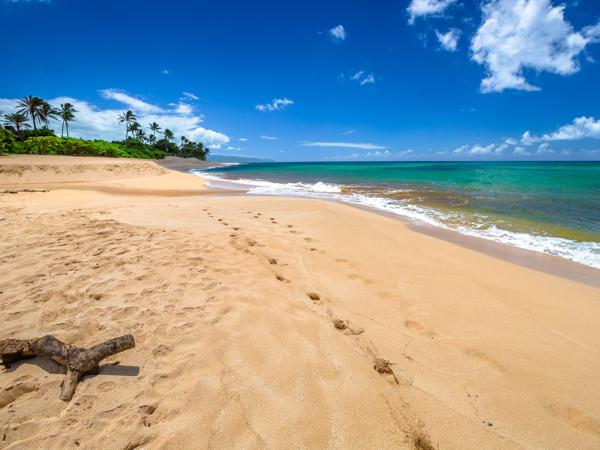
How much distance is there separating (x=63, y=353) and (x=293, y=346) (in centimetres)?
208

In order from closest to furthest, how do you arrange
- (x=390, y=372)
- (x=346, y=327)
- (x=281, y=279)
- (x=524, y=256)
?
(x=390, y=372)
(x=346, y=327)
(x=281, y=279)
(x=524, y=256)

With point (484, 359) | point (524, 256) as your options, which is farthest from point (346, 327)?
point (524, 256)

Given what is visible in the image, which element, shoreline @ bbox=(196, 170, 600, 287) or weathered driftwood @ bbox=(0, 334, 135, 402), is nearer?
weathered driftwood @ bbox=(0, 334, 135, 402)

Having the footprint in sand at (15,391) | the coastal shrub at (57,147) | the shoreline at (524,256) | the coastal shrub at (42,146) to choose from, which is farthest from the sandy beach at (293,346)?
the coastal shrub at (57,147)

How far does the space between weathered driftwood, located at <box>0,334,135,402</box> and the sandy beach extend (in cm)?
9

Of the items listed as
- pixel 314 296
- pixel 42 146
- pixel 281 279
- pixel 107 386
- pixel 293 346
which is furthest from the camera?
pixel 42 146

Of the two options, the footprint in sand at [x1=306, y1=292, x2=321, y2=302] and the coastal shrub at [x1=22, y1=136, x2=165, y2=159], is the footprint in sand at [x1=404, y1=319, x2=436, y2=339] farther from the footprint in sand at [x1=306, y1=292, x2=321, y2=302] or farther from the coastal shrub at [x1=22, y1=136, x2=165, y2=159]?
the coastal shrub at [x1=22, y1=136, x2=165, y2=159]

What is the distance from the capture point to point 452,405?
2268 mm

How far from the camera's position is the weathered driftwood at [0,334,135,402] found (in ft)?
7.45

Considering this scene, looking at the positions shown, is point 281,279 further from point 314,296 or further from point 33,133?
point 33,133

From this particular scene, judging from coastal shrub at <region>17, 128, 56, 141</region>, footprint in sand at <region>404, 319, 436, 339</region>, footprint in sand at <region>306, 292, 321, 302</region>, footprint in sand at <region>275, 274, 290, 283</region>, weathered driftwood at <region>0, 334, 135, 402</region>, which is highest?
coastal shrub at <region>17, 128, 56, 141</region>

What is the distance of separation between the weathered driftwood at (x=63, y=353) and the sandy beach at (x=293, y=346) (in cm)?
9

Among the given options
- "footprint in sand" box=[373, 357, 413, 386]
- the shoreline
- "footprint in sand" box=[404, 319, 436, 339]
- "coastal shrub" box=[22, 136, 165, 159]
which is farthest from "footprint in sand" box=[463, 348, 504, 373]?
"coastal shrub" box=[22, 136, 165, 159]

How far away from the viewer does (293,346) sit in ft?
9.39
